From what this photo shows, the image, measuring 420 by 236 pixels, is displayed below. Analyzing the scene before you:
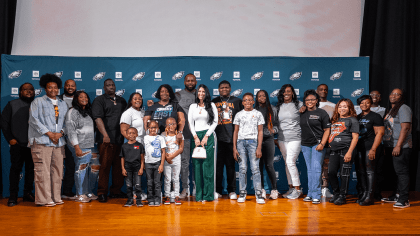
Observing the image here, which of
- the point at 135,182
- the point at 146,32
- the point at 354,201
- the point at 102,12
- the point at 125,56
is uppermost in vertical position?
the point at 102,12

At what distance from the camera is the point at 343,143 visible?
421 centimetres

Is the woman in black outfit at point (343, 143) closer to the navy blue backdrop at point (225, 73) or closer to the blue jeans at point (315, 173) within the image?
the blue jeans at point (315, 173)

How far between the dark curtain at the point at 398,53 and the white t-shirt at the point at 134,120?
432 centimetres

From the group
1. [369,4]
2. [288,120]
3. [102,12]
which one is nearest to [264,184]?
[288,120]

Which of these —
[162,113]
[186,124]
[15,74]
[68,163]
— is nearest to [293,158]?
[186,124]

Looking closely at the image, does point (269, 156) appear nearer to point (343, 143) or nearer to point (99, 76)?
point (343, 143)

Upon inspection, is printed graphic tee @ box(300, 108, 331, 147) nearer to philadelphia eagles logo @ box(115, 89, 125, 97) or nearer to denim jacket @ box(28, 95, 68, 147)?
philadelphia eagles logo @ box(115, 89, 125, 97)

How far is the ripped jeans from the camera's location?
4418mm

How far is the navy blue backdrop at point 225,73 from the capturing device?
525 cm

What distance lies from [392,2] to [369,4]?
1.25 ft

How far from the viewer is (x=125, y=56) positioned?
18.5 ft

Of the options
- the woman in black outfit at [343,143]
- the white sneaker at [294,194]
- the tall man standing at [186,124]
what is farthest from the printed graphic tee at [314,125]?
the tall man standing at [186,124]

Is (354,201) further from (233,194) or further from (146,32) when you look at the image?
(146,32)

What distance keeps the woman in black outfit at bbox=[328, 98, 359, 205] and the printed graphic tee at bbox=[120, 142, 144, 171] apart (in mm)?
2814
